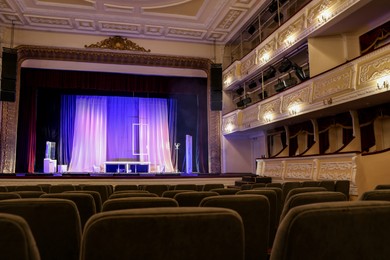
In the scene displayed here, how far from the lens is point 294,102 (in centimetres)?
899

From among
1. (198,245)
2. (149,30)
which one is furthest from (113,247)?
(149,30)

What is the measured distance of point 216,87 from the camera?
44.6 feet

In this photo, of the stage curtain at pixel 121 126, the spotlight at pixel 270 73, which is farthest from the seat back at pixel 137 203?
the stage curtain at pixel 121 126

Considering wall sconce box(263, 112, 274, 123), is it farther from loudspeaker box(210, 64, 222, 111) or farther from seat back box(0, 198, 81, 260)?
seat back box(0, 198, 81, 260)

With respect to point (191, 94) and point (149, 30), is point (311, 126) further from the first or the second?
point (149, 30)

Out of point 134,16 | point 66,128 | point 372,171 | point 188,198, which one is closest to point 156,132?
point 66,128

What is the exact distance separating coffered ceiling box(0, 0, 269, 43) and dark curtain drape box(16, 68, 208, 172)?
1.63 m

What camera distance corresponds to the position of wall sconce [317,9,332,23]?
7820mm

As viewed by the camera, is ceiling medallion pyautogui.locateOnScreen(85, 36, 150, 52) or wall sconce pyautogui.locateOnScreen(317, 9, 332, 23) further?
ceiling medallion pyautogui.locateOnScreen(85, 36, 150, 52)

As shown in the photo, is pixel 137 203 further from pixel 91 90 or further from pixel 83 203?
pixel 91 90

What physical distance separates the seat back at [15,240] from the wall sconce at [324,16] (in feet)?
26.8

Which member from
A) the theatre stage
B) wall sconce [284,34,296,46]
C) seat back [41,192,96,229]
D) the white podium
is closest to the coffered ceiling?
wall sconce [284,34,296,46]

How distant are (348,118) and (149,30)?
7.71 m

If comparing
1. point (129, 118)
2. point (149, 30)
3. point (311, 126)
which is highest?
point (149, 30)
